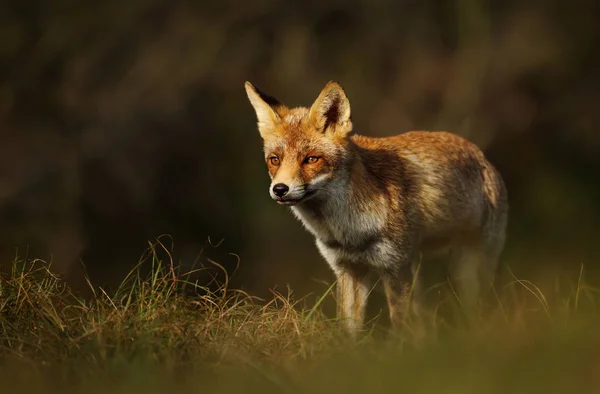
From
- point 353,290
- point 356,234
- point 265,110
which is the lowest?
point 353,290

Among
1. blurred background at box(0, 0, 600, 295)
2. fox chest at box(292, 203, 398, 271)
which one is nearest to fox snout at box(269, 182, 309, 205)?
fox chest at box(292, 203, 398, 271)

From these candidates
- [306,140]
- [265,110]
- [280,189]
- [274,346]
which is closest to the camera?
[274,346]

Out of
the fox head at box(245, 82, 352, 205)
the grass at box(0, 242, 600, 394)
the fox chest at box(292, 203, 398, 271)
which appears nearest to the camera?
the grass at box(0, 242, 600, 394)

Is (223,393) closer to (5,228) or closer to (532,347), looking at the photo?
(532,347)

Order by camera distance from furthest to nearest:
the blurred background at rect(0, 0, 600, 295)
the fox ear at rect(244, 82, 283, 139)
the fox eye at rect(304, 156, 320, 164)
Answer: the blurred background at rect(0, 0, 600, 295), the fox ear at rect(244, 82, 283, 139), the fox eye at rect(304, 156, 320, 164)

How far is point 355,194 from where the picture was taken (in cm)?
516

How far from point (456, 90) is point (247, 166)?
353 cm

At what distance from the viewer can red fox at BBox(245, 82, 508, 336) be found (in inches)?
197

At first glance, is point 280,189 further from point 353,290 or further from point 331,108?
point 353,290

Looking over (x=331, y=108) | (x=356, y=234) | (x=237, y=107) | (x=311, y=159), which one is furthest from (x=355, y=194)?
(x=237, y=107)

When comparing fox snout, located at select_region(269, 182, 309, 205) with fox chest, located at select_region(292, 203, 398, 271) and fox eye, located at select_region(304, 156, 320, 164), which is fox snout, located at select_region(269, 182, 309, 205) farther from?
fox chest, located at select_region(292, 203, 398, 271)

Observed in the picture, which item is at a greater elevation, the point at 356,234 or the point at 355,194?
the point at 355,194

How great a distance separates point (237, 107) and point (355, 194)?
30.6 ft

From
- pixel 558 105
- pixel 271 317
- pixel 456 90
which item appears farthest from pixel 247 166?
pixel 271 317
